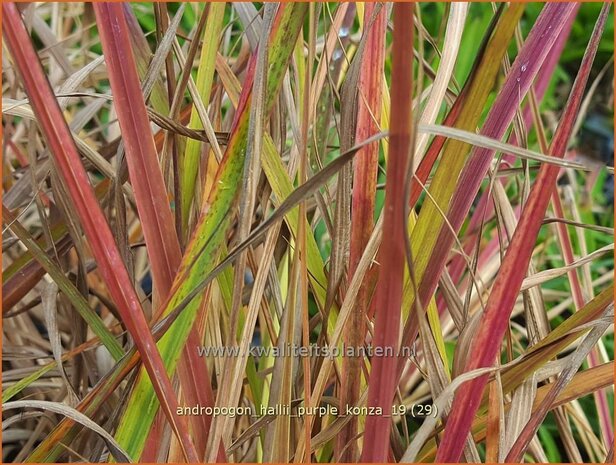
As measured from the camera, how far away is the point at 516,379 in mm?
366

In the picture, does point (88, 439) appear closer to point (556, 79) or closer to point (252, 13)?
point (252, 13)

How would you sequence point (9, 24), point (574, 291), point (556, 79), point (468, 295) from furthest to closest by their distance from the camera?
point (556, 79)
point (574, 291)
point (468, 295)
point (9, 24)

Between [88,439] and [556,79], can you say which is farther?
[556,79]

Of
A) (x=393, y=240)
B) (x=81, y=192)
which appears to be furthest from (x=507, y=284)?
(x=81, y=192)

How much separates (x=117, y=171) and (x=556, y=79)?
0.92m

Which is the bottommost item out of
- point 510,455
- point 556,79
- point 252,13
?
point 510,455

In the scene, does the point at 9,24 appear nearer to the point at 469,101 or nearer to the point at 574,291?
the point at 469,101

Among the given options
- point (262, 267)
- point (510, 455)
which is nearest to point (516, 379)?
point (510, 455)

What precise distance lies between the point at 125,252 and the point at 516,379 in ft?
0.76

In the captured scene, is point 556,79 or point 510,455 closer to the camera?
point 510,455

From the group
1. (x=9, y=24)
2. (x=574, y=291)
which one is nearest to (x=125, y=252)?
(x=9, y=24)

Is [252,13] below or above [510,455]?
above

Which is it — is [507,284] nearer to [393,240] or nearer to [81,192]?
[393,240]

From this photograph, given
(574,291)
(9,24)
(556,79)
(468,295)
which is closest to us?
(9,24)
